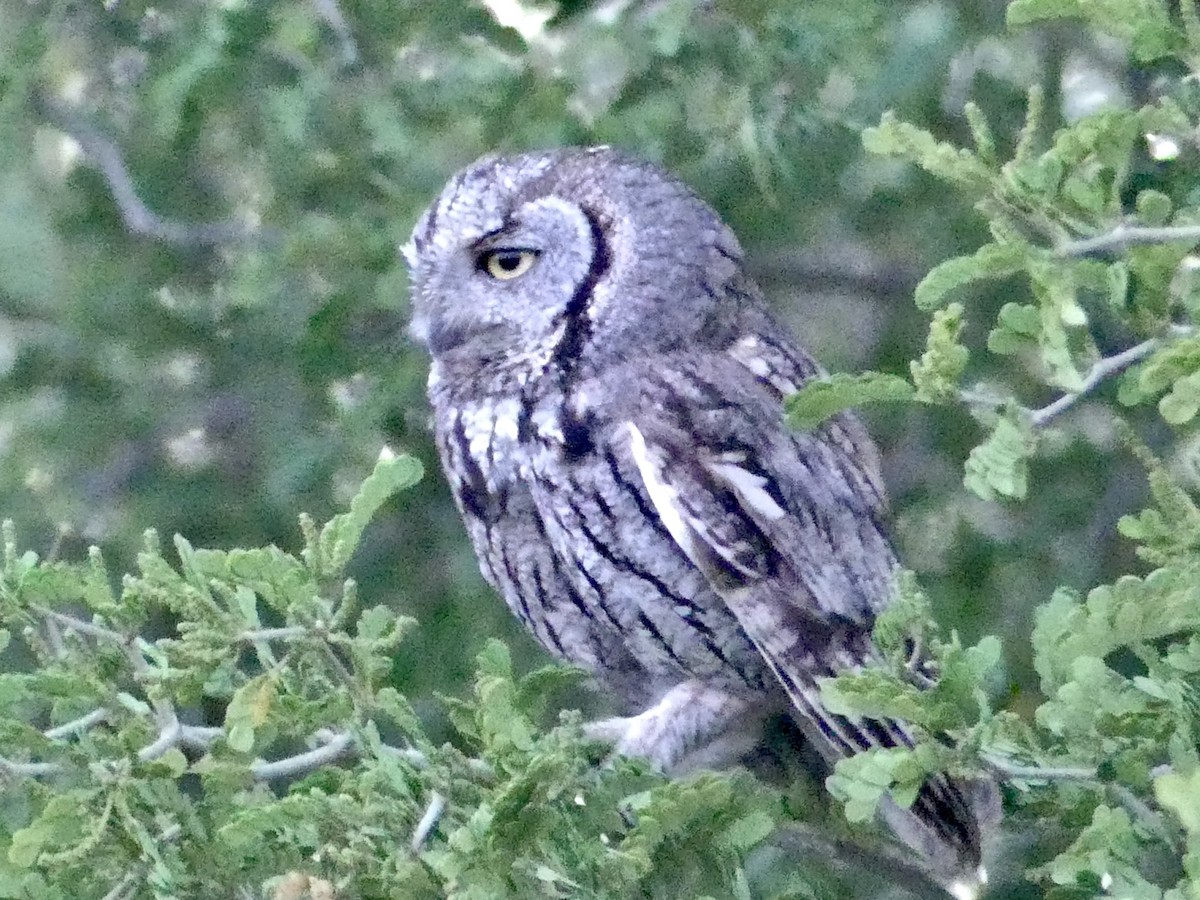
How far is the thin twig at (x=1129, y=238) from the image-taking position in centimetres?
104

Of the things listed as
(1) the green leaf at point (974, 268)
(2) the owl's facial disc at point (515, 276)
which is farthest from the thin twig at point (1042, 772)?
(2) the owl's facial disc at point (515, 276)

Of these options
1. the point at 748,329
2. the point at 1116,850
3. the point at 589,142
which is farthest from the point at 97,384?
the point at 1116,850

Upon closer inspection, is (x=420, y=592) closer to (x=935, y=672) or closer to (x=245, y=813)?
(x=935, y=672)

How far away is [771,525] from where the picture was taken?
5.49ft

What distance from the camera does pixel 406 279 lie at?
6.40ft

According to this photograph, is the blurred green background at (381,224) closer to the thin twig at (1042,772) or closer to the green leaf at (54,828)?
the green leaf at (54,828)

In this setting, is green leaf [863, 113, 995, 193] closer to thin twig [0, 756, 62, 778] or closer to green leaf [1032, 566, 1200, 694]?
green leaf [1032, 566, 1200, 694]

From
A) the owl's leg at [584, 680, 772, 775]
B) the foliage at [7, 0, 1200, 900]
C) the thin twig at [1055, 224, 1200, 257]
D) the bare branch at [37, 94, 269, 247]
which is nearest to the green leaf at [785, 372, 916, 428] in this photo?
the foliage at [7, 0, 1200, 900]

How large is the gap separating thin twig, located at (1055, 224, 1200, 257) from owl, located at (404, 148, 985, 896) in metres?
0.61

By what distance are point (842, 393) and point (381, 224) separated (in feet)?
3.48

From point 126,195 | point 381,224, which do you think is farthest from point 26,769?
point 126,195

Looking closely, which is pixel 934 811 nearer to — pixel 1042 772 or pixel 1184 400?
pixel 1042 772

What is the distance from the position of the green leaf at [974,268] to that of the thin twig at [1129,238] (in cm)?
3

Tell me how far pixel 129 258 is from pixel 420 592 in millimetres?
572
